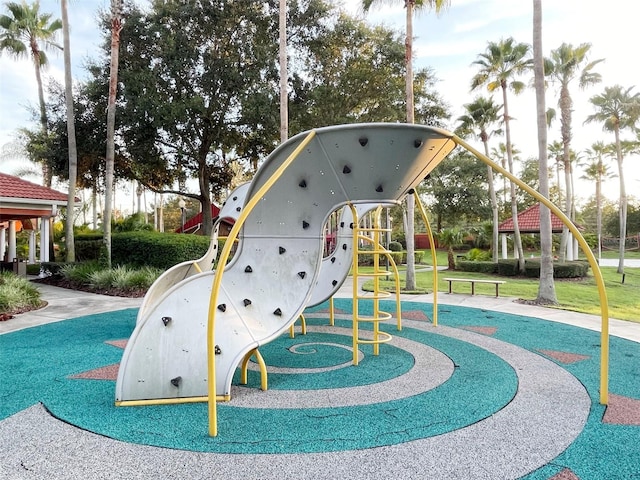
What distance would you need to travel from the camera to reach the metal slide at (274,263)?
13.0 ft

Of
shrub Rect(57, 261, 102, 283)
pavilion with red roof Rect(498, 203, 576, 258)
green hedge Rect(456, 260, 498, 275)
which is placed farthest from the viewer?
pavilion with red roof Rect(498, 203, 576, 258)

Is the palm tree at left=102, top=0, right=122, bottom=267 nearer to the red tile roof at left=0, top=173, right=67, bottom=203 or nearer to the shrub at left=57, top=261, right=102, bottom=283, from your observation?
the shrub at left=57, top=261, right=102, bottom=283

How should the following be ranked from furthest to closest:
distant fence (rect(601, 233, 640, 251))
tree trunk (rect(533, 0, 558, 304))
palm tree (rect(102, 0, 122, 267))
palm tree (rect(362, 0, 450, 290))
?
distant fence (rect(601, 233, 640, 251)) < palm tree (rect(102, 0, 122, 267)) < palm tree (rect(362, 0, 450, 290)) < tree trunk (rect(533, 0, 558, 304))

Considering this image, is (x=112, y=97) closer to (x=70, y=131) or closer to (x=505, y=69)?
(x=70, y=131)

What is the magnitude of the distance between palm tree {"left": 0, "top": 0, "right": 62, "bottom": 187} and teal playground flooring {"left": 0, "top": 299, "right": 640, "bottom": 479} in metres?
21.5

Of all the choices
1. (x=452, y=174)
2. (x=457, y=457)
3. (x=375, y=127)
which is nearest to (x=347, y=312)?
(x=375, y=127)

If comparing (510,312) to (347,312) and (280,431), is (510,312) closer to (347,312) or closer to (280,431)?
(347,312)

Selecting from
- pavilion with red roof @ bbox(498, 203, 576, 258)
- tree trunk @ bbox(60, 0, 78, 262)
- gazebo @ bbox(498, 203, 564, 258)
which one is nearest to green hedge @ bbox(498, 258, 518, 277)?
gazebo @ bbox(498, 203, 564, 258)

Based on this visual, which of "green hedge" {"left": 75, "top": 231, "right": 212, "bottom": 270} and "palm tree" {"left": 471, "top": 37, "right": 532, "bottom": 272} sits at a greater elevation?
"palm tree" {"left": 471, "top": 37, "right": 532, "bottom": 272}

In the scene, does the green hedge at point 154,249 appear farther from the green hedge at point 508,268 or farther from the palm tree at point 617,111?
the palm tree at point 617,111

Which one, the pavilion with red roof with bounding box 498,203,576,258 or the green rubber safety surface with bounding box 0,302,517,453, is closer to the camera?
the green rubber safety surface with bounding box 0,302,517,453

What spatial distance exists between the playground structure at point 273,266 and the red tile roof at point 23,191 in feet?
35.4

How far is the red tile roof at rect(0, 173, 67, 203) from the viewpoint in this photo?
1324 cm

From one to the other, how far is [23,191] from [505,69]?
68.9 feet
